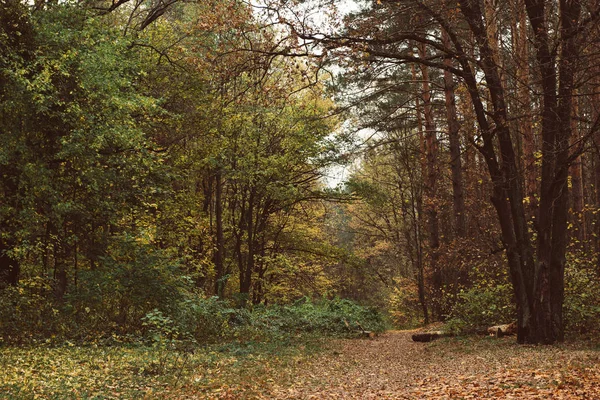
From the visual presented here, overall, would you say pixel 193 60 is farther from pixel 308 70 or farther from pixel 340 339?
pixel 340 339

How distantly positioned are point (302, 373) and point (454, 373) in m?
2.73

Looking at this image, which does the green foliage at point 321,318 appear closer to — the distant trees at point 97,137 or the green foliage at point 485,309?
the distant trees at point 97,137

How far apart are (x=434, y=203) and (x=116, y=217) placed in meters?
9.86

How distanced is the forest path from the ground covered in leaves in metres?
0.02

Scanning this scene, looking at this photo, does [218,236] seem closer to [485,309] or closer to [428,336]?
[428,336]

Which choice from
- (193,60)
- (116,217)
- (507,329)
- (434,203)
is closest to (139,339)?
(116,217)

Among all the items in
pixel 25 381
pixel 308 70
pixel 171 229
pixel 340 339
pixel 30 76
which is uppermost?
pixel 30 76

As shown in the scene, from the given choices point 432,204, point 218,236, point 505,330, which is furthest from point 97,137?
point 505,330

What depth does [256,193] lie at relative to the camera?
21.2 metres

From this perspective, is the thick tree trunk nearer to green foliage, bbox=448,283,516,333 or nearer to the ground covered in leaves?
green foliage, bbox=448,283,516,333

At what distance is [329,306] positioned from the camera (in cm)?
2009

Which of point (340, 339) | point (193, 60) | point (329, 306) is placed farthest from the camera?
point (329, 306)

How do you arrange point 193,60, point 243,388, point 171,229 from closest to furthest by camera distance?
point 243,388, point 193,60, point 171,229

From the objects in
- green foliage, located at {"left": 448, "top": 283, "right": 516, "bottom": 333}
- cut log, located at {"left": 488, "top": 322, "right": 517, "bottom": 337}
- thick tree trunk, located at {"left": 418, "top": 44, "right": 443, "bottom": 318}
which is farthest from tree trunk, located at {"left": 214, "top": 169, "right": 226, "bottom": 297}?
cut log, located at {"left": 488, "top": 322, "right": 517, "bottom": 337}
